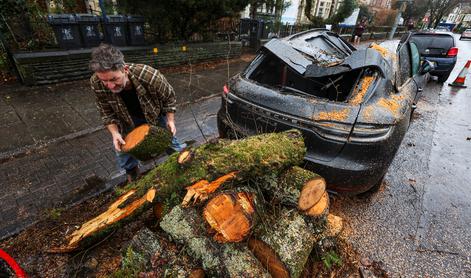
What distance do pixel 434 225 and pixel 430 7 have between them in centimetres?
4164

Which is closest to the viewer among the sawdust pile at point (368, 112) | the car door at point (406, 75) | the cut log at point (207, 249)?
the cut log at point (207, 249)

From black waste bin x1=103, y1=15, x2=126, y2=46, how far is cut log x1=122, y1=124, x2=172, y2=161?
5.51 meters

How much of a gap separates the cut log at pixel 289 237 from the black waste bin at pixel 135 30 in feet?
21.4

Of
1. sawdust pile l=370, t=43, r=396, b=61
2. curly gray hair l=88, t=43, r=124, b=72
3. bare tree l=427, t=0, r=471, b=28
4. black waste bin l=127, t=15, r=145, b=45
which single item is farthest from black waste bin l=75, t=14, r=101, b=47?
bare tree l=427, t=0, r=471, b=28

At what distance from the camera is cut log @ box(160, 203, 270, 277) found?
1803 millimetres

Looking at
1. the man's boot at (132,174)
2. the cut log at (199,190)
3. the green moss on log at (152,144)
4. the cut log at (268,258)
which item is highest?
the green moss on log at (152,144)

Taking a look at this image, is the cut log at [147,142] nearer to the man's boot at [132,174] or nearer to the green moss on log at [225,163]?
the green moss on log at [225,163]

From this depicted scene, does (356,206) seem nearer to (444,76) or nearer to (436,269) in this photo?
(436,269)

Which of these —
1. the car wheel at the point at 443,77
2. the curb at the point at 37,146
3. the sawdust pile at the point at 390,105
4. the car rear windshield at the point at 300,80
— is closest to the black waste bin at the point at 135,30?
the curb at the point at 37,146

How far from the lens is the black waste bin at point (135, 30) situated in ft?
21.8

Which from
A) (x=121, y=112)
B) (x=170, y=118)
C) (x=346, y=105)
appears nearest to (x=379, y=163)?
(x=346, y=105)

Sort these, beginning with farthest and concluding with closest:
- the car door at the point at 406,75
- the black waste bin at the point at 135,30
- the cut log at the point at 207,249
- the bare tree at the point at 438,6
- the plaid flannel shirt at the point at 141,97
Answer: the bare tree at the point at 438,6 < the black waste bin at the point at 135,30 < the car door at the point at 406,75 < the plaid flannel shirt at the point at 141,97 < the cut log at the point at 207,249

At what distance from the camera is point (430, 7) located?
107 ft

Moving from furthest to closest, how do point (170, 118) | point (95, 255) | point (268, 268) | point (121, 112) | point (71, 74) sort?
point (71, 74) → point (170, 118) → point (121, 112) → point (95, 255) → point (268, 268)
